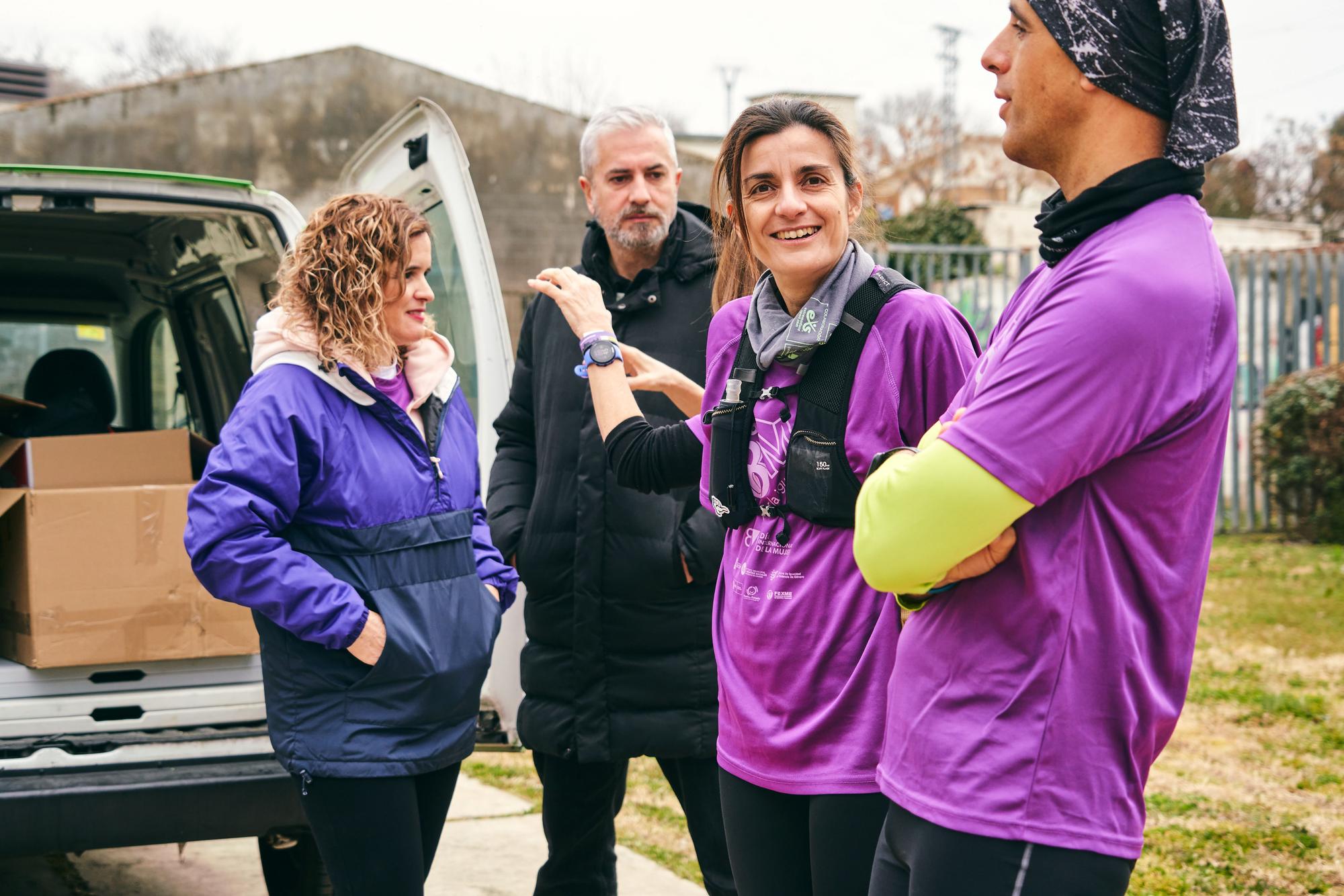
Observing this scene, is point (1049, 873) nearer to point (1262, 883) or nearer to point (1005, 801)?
point (1005, 801)

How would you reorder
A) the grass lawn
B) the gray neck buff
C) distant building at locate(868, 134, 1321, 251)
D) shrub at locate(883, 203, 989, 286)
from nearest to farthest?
the gray neck buff → the grass lawn → shrub at locate(883, 203, 989, 286) → distant building at locate(868, 134, 1321, 251)

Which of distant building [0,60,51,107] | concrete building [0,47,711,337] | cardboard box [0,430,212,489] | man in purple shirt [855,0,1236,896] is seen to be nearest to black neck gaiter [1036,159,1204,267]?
man in purple shirt [855,0,1236,896]

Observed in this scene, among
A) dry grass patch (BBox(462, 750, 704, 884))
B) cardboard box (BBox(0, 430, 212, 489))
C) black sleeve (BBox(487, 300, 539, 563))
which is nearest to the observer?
black sleeve (BBox(487, 300, 539, 563))

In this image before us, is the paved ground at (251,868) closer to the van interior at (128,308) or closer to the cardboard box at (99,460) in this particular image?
the cardboard box at (99,460)

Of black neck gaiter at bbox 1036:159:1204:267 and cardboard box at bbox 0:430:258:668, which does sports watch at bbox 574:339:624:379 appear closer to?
black neck gaiter at bbox 1036:159:1204:267

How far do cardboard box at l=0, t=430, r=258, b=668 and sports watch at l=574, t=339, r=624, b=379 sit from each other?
5.07 ft

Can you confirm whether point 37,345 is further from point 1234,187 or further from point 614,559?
point 1234,187

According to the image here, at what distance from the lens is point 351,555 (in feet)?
7.97

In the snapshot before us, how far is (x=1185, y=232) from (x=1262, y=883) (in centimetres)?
A: 305

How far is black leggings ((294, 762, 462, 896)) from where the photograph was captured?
2359mm

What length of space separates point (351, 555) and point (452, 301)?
1.18m

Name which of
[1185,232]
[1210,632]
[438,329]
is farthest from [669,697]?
[1210,632]

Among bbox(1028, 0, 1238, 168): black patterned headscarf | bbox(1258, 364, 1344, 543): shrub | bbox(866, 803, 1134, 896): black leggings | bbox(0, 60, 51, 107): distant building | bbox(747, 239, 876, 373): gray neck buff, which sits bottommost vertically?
bbox(1258, 364, 1344, 543): shrub

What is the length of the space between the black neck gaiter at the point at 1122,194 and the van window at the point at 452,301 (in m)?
2.12
